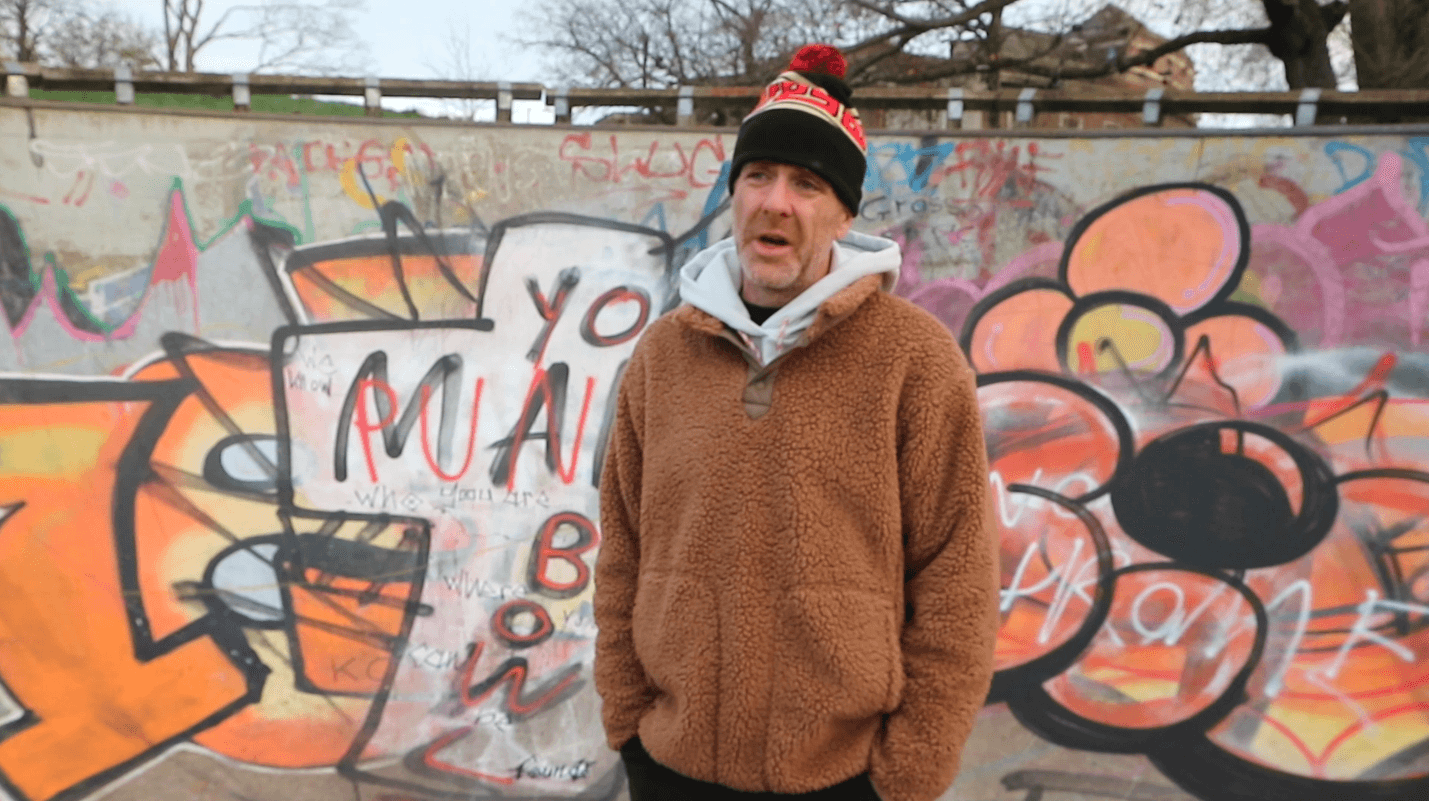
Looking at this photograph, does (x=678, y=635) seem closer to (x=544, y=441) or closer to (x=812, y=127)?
(x=812, y=127)

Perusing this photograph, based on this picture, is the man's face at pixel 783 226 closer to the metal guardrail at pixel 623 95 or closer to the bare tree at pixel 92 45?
the metal guardrail at pixel 623 95

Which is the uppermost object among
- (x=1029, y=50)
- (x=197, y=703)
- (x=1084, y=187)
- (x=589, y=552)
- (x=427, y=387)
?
(x=1029, y=50)

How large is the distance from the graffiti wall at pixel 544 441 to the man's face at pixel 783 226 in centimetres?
230

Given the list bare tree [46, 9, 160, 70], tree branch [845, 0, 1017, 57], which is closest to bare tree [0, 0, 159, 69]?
bare tree [46, 9, 160, 70]

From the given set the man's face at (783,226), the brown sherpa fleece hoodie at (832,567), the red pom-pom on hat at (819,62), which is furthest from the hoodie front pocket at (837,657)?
the red pom-pom on hat at (819,62)

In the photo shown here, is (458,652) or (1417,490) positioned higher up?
(1417,490)

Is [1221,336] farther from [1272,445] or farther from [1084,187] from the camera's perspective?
[1084,187]

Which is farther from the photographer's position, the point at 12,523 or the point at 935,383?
the point at 12,523

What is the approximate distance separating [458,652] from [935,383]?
2.90m

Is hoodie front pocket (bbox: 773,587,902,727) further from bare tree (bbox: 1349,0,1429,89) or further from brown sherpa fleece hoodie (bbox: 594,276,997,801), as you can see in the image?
bare tree (bbox: 1349,0,1429,89)

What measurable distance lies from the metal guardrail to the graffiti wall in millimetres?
276

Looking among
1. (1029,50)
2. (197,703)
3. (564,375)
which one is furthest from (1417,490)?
(1029,50)

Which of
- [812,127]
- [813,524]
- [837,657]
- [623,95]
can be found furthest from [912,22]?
[837,657]

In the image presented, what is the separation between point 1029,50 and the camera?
42.3 ft
